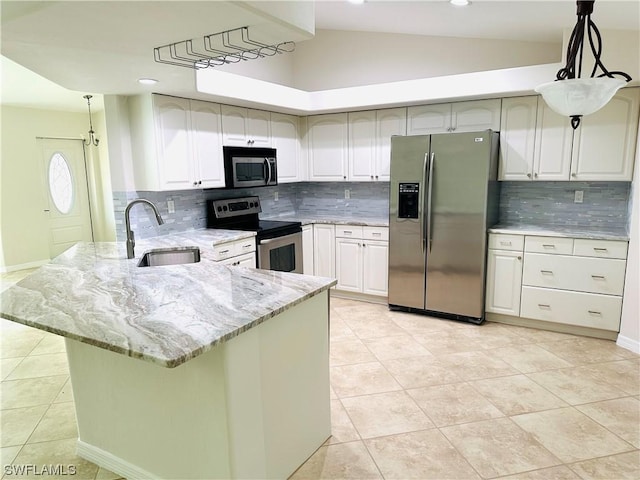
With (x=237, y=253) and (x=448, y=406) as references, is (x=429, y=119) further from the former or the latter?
(x=448, y=406)

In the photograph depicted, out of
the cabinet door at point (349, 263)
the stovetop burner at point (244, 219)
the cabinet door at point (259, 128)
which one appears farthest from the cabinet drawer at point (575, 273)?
the cabinet door at point (259, 128)

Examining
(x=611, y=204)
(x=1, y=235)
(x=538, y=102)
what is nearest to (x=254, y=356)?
(x=538, y=102)

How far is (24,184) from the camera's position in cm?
618

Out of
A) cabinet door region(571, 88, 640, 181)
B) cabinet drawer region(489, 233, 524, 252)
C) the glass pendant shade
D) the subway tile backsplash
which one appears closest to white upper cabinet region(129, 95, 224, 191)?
the subway tile backsplash

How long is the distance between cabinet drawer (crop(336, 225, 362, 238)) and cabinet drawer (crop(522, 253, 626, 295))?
165cm

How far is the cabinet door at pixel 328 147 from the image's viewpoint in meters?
4.69

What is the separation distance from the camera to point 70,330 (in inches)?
59.6

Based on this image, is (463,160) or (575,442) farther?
(463,160)

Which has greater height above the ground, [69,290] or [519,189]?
[519,189]

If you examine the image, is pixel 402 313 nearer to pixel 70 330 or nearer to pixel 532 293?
pixel 532 293

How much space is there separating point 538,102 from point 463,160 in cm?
85

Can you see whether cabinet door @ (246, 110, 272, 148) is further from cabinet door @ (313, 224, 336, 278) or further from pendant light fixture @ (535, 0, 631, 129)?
pendant light fixture @ (535, 0, 631, 129)

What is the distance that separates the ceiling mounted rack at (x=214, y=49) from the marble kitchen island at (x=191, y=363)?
1115 mm

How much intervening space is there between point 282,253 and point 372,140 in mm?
1586
